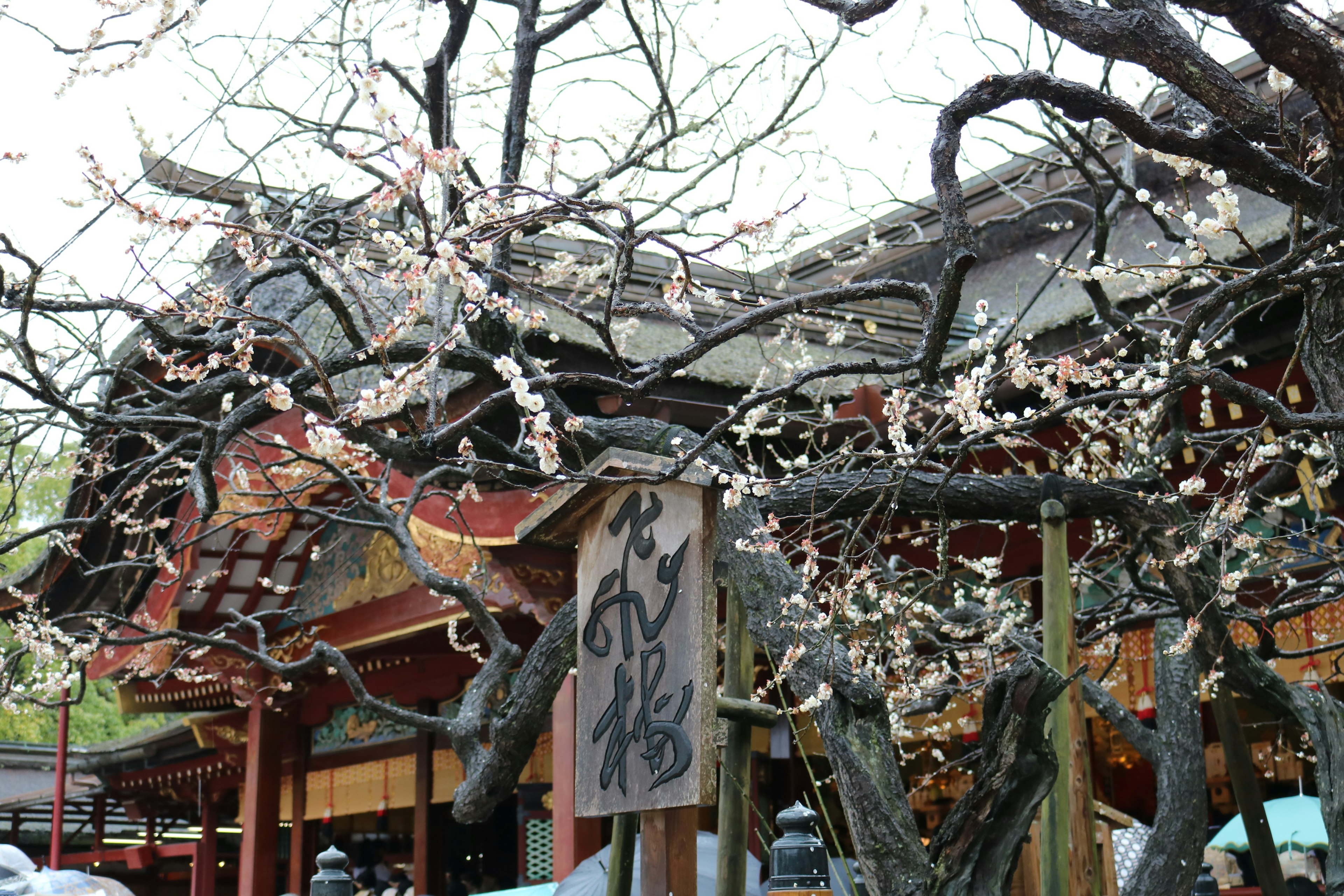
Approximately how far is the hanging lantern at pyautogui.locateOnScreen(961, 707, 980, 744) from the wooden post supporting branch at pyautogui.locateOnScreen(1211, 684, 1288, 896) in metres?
3.55

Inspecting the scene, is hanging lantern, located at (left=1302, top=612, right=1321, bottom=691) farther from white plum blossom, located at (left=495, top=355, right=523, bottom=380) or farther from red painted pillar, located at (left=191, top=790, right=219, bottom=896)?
red painted pillar, located at (left=191, top=790, right=219, bottom=896)

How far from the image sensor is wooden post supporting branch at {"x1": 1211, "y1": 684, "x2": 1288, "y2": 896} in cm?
507

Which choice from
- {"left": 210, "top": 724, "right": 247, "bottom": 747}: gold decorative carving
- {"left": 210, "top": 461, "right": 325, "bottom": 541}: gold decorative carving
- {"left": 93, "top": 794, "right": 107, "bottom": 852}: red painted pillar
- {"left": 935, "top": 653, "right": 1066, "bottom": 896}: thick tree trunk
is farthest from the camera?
{"left": 93, "top": 794, "right": 107, "bottom": 852}: red painted pillar

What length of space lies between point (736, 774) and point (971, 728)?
Result: 588cm

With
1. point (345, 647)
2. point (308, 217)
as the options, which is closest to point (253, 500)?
point (345, 647)

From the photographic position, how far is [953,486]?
480 cm

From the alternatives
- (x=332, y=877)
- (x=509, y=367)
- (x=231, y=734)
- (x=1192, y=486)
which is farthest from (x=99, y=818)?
(x=1192, y=486)

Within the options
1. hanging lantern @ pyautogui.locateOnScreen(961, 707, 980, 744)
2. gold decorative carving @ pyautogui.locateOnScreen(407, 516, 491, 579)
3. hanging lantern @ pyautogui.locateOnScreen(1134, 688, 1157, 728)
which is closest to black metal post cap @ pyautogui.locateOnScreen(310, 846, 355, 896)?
gold decorative carving @ pyautogui.locateOnScreen(407, 516, 491, 579)

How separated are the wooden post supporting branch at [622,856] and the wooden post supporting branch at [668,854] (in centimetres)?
37

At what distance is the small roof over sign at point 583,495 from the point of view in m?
3.98

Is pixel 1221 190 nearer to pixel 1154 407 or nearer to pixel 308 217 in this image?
pixel 1154 407

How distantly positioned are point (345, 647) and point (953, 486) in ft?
21.3

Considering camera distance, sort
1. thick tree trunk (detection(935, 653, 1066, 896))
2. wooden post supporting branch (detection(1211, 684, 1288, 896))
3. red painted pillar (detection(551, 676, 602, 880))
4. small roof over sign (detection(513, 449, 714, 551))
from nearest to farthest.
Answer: thick tree trunk (detection(935, 653, 1066, 896))
small roof over sign (detection(513, 449, 714, 551))
wooden post supporting branch (detection(1211, 684, 1288, 896))
red painted pillar (detection(551, 676, 602, 880))

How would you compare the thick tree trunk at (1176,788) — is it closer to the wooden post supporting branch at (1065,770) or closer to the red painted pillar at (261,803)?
the wooden post supporting branch at (1065,770)
